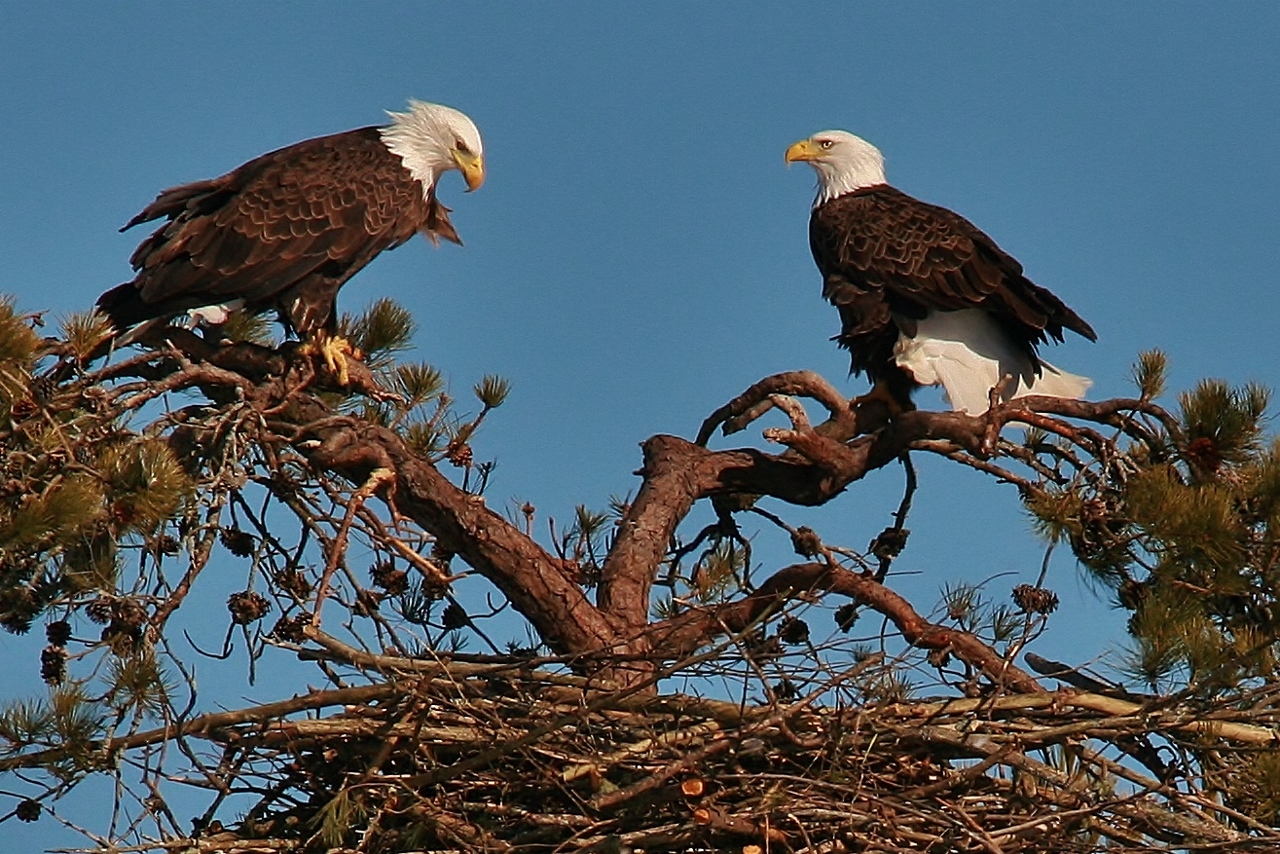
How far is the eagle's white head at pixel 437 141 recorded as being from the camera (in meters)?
6.83

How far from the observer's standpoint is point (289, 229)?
6.21 m

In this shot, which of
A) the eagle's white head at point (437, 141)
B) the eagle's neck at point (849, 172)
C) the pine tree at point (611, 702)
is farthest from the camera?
the eagle's neck at point (849, 172)

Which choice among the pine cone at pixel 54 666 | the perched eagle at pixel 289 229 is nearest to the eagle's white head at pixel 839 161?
the perched eagle at pixel 289 229

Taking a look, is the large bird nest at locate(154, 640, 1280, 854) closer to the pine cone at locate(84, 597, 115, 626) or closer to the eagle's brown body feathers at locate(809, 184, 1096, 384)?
the pine cone at locate(84, 597, 115, 626)

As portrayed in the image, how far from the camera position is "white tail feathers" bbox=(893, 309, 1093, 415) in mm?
6594

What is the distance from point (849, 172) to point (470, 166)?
5.83 feet

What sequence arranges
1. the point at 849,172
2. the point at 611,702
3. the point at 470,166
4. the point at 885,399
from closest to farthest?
the point at 611,702 → the point at 885,399 → the point at 470,166 → the point at 849,172

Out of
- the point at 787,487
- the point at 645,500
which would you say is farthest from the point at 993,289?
the point at 645,500

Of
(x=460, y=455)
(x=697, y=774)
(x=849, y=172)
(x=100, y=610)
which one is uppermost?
(x=849, y=172)

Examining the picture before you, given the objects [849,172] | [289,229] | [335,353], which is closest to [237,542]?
[335,353]

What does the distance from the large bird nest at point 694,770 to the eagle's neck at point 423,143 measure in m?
2.86

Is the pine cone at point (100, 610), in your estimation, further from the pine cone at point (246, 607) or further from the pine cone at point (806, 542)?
the pine cone at point (806, 542)

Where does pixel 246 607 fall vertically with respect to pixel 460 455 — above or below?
below

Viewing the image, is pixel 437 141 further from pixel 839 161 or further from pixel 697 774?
pixel 697 774
